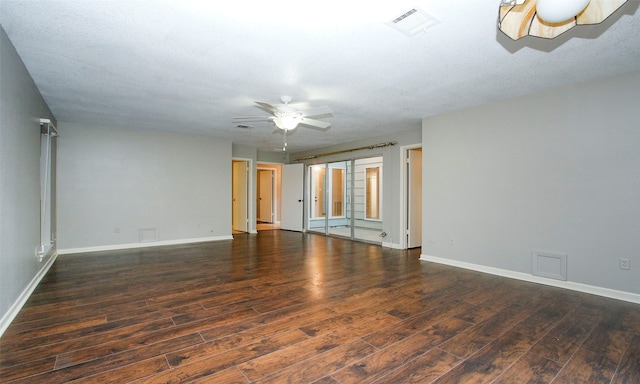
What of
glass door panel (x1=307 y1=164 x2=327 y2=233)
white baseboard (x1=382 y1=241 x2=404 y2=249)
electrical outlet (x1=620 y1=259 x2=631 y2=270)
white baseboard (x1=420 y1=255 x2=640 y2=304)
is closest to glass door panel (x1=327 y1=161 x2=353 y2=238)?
glass door panel (x1=307 y1=164 x2=327 y2=233)

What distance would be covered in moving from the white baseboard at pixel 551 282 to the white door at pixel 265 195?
702 cm

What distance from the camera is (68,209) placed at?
558cm

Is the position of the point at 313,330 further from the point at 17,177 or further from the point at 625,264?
the point at 625,264

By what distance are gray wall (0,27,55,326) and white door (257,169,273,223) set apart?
733 centimetres

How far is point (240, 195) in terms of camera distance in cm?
884

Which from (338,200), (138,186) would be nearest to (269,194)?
(338,200)

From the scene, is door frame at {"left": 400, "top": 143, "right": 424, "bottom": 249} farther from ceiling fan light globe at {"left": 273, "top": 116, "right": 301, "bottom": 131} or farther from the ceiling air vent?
the ceiling air vent

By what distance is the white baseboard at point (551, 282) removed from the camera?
3209 millimetres

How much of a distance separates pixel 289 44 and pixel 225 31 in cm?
54

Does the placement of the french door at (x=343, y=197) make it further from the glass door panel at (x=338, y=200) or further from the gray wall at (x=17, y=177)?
the gray wall at (x=17, y=177)

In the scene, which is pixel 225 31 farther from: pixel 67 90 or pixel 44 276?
pixel 44 276

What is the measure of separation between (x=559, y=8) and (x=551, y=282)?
354 centimetres

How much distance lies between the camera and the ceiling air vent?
220 cm

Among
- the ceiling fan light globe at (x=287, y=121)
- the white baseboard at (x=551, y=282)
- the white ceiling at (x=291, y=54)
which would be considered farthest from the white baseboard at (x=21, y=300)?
the white baseboard at (x=551, y=282)
